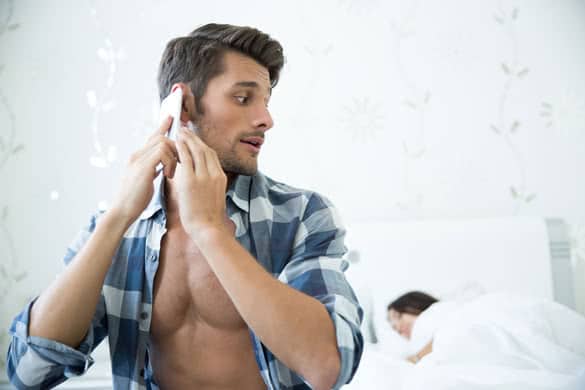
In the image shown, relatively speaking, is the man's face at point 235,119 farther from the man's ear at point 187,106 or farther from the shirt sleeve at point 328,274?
the shirt sleeve at point 328,274

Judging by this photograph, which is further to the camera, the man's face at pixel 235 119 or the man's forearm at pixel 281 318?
the man's face at pixel 235 119

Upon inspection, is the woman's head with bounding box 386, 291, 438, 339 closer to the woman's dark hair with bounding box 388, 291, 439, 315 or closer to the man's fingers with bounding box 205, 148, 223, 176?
the woman's dark hair with bounding box 388, 291, 439, 315

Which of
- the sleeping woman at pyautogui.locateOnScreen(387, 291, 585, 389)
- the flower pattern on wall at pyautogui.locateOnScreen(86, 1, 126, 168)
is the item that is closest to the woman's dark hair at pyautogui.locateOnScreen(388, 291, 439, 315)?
the sleeping woman at pyautogui.locateOnScreen(387, 291, 585, 389)

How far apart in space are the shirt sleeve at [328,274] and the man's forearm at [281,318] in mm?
27

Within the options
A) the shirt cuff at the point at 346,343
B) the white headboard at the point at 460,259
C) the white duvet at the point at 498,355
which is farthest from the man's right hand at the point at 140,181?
the white headboard at the point at 460,259

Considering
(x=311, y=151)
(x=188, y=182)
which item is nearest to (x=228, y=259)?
(x=188, y=182)

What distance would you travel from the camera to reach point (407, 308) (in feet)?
6.45

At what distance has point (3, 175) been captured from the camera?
2188 millimetres

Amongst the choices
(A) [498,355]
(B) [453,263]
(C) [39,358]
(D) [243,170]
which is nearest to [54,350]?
(C) [39,358]

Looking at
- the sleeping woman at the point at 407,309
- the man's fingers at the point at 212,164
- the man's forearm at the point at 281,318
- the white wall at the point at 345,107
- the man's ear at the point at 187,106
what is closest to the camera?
the man's forearm at the point at 281,318

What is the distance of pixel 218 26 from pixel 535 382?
1.11m

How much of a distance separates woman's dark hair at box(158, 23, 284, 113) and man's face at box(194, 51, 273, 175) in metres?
0.03

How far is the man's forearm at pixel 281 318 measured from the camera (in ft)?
2.69

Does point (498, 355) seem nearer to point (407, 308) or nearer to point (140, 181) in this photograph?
point (407, 308)
